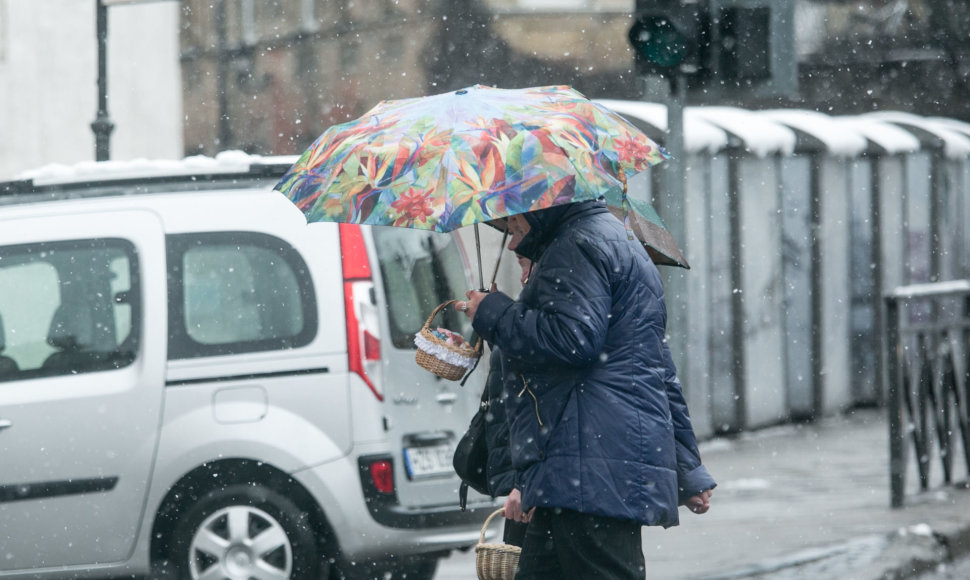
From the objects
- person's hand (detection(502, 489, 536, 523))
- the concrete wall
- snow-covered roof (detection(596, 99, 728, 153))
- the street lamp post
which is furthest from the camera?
the concrete wall

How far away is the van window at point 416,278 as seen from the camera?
6.25 metres

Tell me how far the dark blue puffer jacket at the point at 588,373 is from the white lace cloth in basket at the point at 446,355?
0.76 ft

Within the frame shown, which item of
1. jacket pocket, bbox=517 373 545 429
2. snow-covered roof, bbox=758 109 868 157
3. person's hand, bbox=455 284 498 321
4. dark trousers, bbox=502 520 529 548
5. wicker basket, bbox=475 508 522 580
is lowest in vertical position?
wicker basket, bbox=475 508 522 580

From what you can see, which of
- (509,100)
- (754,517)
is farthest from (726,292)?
(509,100)

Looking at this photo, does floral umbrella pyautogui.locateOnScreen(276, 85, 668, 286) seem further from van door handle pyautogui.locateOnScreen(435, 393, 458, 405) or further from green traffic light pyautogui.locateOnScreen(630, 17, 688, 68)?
green traffic light pyautogui.locateOnScreen(630, 17, 688, 68)

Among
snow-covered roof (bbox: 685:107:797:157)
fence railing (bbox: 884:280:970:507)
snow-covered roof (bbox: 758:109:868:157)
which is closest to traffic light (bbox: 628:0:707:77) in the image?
fence railing (bbox: 884:280:970:507)

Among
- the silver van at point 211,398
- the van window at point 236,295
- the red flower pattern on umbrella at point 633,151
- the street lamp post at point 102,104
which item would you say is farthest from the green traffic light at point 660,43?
the street lamp post at point 102,104

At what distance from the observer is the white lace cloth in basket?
4.12m

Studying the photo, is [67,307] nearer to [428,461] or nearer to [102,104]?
[428,461]

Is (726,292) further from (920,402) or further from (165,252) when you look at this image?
(165,252)

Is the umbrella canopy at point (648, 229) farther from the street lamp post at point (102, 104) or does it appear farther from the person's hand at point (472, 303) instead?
the street lamp post at point (102, 104)

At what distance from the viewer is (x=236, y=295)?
20.4 ft

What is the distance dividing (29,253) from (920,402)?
5048mm

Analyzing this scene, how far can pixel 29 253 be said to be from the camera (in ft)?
20.5
